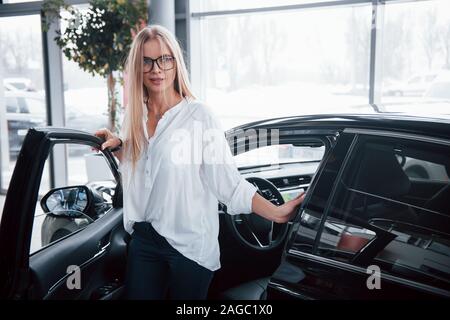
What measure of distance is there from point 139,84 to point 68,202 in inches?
22.8

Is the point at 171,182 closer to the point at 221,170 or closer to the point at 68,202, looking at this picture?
the point at 221,170

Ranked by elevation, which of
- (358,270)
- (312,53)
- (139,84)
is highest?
(312,53)

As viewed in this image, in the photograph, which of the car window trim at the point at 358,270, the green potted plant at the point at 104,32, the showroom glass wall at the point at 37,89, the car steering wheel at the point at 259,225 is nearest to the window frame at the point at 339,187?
the car window trim at the point at 358,270

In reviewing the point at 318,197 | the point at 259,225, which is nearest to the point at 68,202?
the point at 259,225

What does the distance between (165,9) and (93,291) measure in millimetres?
3703

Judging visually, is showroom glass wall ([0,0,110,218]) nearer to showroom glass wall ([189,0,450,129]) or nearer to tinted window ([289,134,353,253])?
showroom glass wall ([189,0,450,129])

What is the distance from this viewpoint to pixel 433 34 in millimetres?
4277

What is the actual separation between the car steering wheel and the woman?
0.38 m

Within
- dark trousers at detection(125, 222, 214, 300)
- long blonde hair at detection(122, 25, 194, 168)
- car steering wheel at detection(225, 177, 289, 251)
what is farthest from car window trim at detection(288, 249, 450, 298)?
long blonde hair at detection(122, 25, 194, 168)

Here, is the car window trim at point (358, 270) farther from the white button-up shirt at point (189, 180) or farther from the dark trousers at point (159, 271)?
the dark trousers at point (159, 271)

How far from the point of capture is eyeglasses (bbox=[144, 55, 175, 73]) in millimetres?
1541

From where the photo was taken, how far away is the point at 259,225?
201 centimetres
